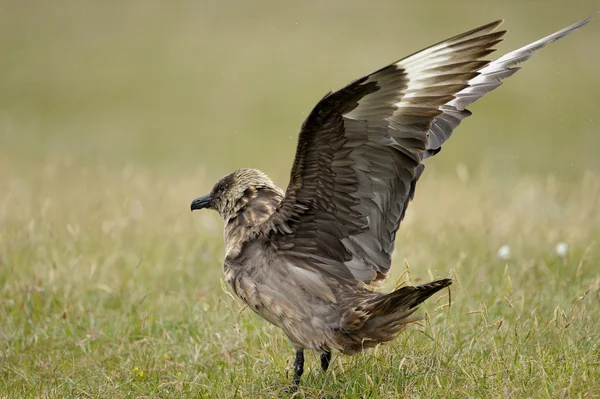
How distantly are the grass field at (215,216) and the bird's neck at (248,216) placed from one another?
0.41m

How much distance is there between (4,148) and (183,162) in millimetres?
2497

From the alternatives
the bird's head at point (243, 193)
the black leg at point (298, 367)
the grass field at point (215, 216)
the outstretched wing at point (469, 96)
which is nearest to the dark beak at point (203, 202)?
the bird's head at point (243, 193)

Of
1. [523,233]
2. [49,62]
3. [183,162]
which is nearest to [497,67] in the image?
[523,233]

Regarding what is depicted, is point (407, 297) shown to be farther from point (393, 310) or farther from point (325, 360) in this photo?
point (325, 360)

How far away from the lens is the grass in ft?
11.4

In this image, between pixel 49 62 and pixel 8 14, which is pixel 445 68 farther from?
pixel 8 14

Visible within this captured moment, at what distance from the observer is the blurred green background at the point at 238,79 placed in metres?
12.3

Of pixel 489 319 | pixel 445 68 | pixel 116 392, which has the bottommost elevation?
pixel 116 392

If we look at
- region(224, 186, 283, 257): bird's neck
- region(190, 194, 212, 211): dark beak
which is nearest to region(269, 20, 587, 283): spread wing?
region(224, 186, 283, 257): bird's neck

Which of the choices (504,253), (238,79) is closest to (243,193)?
(504,253)

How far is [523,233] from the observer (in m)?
5.82

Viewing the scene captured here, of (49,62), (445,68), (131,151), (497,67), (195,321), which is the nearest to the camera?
(445,68)

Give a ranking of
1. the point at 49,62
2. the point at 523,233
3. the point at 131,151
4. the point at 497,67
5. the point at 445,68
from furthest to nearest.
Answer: the point at 49,62
the point at 131,151
the point at 523,233
the point at 497,67
the point at 445,68

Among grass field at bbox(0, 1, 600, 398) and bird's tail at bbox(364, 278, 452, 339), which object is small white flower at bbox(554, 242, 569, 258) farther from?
bird's tail at bbox(364, 278, 452, 339)
